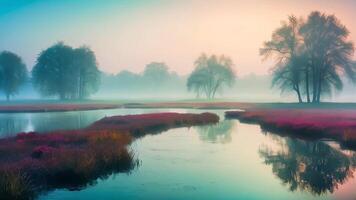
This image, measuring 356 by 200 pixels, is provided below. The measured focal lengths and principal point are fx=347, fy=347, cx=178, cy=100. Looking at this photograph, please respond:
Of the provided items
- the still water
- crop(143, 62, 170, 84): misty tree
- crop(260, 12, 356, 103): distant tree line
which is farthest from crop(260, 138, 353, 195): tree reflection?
crop(143, 62, 170, 84): misty tree

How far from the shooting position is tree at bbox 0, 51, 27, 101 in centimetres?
10519

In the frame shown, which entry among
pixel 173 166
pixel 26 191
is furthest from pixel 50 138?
pixel 26 191

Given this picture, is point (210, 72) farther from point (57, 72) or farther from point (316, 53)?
point (316, 53)

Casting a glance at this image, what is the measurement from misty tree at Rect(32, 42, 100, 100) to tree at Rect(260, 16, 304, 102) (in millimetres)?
58540

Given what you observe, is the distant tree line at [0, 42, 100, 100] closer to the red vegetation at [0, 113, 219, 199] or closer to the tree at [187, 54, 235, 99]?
the tree at [187, 54, 235, 99]

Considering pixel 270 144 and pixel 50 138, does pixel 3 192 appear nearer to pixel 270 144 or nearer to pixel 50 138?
pixel 50 138

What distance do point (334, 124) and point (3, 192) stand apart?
2850cm

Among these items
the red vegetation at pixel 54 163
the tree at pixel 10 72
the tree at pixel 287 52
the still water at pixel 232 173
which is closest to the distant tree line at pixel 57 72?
the tree at pixel 10 72

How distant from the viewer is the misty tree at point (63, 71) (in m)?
98.3

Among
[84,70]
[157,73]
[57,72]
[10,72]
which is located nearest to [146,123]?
[57,72]

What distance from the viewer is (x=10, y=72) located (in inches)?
4154

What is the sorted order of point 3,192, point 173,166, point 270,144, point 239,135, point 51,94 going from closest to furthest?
point 3,192
point 173,166
point 270,144
point 239,135
point 51,94

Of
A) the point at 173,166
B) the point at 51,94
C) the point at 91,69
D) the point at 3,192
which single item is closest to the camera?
the point at 3,192

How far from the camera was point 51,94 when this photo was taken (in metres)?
101
